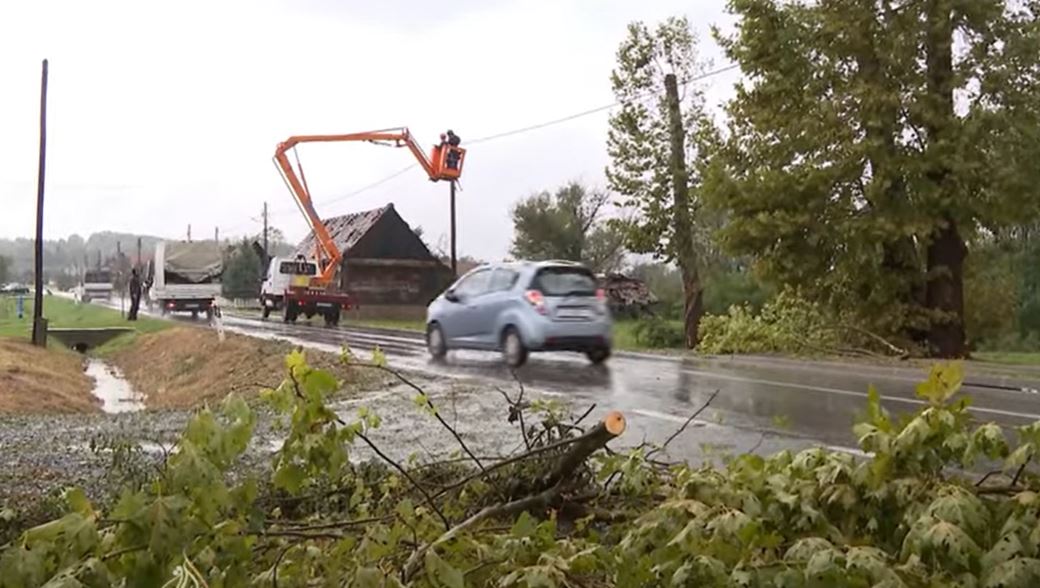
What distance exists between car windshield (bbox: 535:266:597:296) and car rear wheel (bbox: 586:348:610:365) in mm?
342

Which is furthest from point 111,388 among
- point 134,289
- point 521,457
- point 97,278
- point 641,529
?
point 641,529

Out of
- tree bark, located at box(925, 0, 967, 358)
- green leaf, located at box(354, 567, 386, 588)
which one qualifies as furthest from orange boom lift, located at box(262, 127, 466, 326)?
tree bark, located at box(925, 0, 967, 358)

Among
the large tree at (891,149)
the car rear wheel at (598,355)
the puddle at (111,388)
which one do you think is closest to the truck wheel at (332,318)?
the car rear wheel at (598,355)

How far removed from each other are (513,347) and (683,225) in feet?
2.85

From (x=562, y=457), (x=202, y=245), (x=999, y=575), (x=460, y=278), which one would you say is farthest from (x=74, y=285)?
(x=999, y=575)

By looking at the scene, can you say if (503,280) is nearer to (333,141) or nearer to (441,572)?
(333,141)

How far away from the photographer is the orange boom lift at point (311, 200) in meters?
3.75

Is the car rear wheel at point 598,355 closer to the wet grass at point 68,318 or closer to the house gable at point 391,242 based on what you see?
the house gable at point 391,242

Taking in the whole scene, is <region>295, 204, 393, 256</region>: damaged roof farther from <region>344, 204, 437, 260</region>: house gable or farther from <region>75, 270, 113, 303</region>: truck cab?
<region>75, 270, 113, 303</region>: truck cab

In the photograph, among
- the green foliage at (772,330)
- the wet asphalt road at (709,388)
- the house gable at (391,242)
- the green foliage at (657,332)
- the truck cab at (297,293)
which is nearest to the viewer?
the green foliage at (657,332)

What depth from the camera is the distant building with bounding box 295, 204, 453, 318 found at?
13.2ft

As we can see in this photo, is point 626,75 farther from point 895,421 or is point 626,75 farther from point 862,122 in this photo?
point 862,122

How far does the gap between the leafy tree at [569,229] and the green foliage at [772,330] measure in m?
0.49

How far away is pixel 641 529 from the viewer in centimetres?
293
